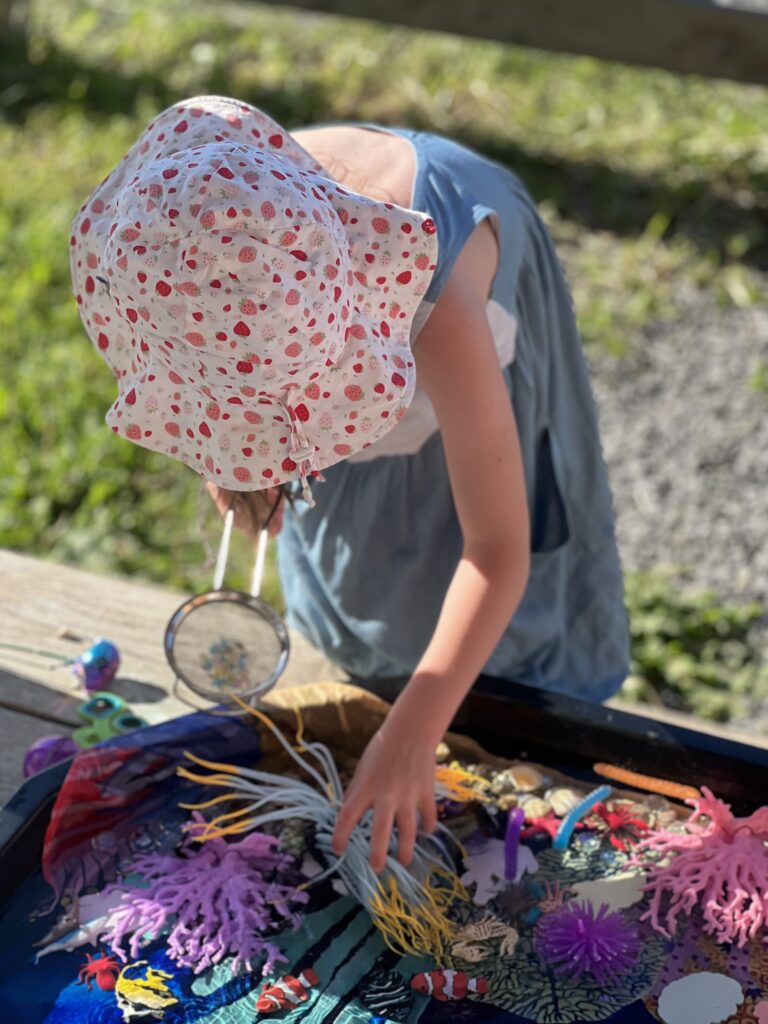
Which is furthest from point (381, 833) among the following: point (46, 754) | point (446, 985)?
point (46, 754)

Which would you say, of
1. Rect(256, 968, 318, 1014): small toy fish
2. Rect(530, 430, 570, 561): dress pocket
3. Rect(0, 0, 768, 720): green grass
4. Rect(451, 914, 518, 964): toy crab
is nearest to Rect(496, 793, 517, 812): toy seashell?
Rect(451, 914, 518, 964): toy crab

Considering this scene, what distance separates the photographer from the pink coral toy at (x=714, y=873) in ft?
3.23

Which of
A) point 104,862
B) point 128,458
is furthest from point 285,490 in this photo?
point 128,458

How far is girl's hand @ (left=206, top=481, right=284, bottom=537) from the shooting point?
1158mm

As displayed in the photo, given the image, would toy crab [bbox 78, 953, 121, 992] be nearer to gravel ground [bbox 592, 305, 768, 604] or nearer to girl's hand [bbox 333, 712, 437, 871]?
girl's hand [bbox 333, 712, 437, 871]

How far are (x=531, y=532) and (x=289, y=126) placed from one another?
1.99 meters

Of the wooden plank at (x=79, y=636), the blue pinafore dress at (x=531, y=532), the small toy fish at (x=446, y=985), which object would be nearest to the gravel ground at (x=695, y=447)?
the blue pinafore dress at (x=531, y=532)

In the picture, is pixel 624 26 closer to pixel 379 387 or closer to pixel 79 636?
pixel 79 636

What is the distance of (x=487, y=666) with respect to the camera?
1.41 metres

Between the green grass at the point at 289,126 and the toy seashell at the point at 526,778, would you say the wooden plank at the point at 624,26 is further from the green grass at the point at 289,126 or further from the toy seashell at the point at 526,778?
the toy seashell at the point at 526,778

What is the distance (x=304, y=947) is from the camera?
A: 0.99m

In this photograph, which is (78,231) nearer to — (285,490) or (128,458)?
(285,490)

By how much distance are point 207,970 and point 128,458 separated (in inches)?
54.6

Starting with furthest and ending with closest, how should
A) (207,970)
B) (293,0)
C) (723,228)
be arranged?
(293,0)
(723,228)
(207,970)
